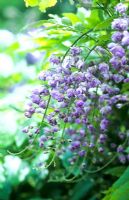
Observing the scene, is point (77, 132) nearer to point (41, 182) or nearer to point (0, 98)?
point (41, 182)

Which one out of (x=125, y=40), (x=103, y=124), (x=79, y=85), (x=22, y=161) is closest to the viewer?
(x=125, y=40)

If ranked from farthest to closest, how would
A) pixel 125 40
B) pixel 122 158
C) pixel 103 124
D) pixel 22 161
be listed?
pixel 22 161
pixel 122 158
pixel 103 124
pixel 125 40

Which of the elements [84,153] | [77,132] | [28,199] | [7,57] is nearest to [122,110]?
[77,132]

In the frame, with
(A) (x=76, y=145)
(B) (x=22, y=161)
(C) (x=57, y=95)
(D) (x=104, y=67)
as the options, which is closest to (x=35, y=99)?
(C) (x=57, y=95)

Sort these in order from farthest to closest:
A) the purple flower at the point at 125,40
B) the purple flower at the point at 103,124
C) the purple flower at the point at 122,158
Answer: the purple flower at the point at 122,158 → the purple flower at the point at 103,124 → the purple flower at the point at 125,40

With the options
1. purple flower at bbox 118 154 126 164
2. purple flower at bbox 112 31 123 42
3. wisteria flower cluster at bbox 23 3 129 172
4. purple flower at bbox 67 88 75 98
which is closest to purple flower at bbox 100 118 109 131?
wisteria flower cluster at bbox 23 3 129 172

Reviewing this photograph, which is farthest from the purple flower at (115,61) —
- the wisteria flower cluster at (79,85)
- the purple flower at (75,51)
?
the purple flower at (75,51)

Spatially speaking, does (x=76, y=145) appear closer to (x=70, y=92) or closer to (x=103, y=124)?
(x=103, y=124)

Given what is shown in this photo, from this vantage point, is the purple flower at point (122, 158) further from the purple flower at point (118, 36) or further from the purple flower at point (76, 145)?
the purple flower at point (118, 36)

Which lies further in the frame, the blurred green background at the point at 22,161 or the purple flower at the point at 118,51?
the blurred green background at the point at 22,161

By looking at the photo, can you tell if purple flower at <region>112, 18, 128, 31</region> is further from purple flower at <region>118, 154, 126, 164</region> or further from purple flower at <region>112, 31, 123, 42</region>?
purple flower at <region>118, 154, 126, 164</region>

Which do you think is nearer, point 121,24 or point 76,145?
point 121,24
